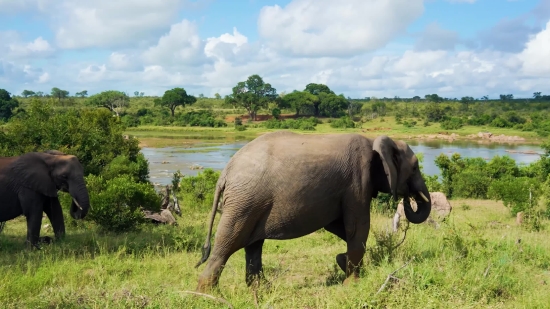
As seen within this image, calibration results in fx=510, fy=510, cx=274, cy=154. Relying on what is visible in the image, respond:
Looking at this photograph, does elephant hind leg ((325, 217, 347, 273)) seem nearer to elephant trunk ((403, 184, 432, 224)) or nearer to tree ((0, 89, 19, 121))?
elephant trunk ((403, 184, 432, 224))

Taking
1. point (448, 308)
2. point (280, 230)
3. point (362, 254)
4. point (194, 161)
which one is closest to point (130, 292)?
point (280, 230)

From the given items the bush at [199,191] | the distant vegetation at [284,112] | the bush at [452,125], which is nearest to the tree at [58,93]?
the distant vegetation at [284,112]

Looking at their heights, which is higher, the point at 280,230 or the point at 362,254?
the point at 280,230

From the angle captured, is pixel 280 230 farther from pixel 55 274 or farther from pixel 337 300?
pixel 55 274

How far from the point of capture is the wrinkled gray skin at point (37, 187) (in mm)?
8297

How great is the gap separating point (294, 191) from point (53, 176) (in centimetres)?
525

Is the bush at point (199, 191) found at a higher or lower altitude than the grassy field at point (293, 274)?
lower

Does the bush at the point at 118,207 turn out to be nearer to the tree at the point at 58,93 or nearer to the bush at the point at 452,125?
the bush at the point at 452,125

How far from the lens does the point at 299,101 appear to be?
71.6 metres

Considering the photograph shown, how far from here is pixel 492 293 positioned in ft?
16.7

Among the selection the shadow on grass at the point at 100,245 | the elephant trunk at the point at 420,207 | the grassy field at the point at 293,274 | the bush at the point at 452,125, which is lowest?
the bush at the point at 452,125

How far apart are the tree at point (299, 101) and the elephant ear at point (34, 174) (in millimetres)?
63565

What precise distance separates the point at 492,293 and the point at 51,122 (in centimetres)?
1292

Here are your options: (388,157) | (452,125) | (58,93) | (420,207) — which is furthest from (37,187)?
(58,93)
